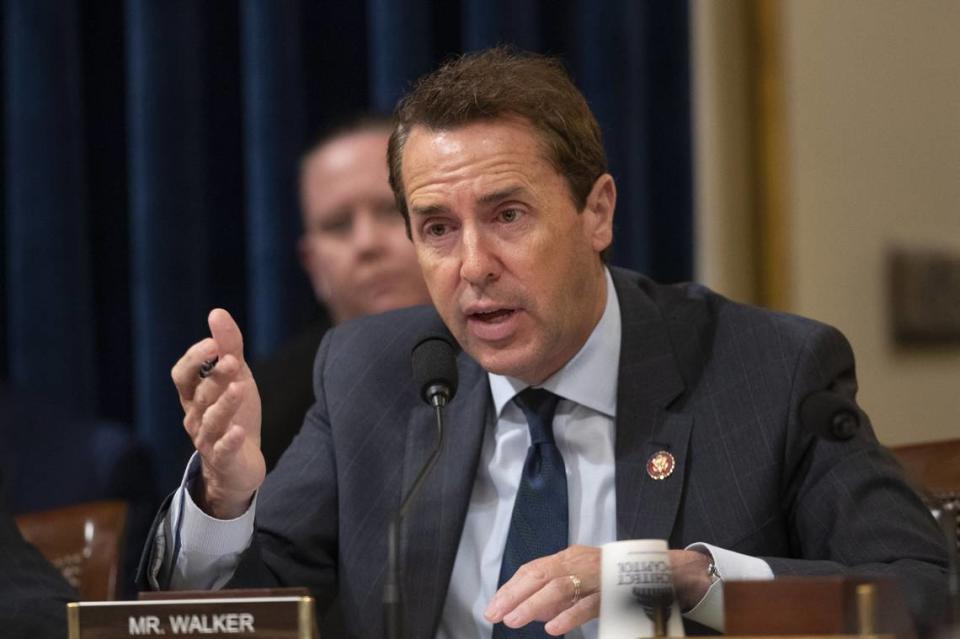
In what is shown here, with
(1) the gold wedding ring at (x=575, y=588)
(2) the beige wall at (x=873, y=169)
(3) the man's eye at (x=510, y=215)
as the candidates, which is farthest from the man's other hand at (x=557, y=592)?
(2) the beige wall at (x=873, y=169)

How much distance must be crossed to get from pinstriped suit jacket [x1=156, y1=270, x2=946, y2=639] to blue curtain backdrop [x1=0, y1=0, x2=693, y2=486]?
4.19 feet

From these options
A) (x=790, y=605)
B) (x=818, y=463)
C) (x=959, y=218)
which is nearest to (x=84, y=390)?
(x=818, y=463)

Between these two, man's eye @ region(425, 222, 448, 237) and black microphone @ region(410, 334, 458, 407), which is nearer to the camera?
black microphone @ region(410, 334, 458, 407)

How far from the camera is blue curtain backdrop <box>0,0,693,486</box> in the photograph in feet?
11.8

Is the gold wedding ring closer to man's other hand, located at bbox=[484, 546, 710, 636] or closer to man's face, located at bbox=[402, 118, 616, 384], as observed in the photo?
man's other hand, located at bbox=[484, 546, 710, 636]

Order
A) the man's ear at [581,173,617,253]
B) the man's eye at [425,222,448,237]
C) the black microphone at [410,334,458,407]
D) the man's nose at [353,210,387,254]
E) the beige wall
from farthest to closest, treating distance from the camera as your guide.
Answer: the beige wall
the man's nose at [353,210,387,254]
the man's ear at [581,173,617,253]
the man's eye at [425,222,448,237]
the black microphone at [410,334,458,407]

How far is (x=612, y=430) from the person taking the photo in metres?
2.29

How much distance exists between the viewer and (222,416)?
1991mm

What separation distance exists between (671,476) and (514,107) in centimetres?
60

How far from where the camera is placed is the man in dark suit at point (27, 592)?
2117 millimetres

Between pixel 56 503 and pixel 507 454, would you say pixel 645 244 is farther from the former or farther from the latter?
pixel 507 454

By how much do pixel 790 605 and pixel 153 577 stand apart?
38.6 inches

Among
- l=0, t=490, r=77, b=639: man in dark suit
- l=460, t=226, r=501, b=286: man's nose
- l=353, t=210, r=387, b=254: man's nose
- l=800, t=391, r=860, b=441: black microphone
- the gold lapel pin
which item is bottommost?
l=0, t=490, r=77, b=639: man in dark suit

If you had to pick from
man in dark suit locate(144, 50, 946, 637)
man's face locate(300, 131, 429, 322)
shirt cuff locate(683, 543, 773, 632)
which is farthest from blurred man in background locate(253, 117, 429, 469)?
shirt cuff locate(683, 543, 773, 632)
